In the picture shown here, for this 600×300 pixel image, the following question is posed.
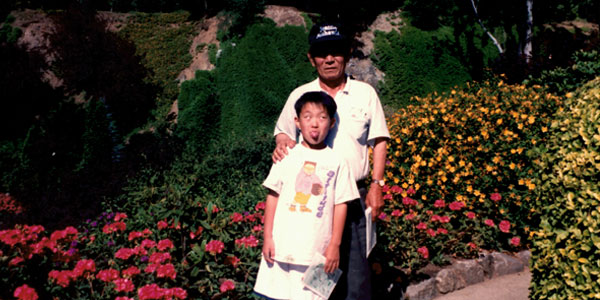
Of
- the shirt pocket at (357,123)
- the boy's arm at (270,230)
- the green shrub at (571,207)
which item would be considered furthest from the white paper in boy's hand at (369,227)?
the green shrub at (571,207)

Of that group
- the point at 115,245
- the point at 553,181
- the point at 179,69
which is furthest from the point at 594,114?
the point at 179,69

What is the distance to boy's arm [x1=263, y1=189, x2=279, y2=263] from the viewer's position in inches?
82.6

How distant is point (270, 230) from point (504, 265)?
3.14 m

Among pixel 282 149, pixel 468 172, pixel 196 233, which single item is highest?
pixel 282 149

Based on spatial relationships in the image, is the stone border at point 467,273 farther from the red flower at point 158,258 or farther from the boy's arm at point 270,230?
the red flower at point 158,258

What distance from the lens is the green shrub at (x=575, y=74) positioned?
800cm

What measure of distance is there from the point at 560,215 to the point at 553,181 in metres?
0.20

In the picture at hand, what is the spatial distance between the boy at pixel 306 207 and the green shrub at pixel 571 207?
1.29 m

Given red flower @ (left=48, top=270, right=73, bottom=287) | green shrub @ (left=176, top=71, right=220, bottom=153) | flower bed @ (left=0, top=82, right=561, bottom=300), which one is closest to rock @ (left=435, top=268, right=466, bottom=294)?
flower bed @ (left=0, top=82, right=561, bottom=300)

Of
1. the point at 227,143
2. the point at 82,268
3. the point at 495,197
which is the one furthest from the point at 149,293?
the point at 227,143

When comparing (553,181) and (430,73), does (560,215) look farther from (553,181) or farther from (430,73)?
(430,73)

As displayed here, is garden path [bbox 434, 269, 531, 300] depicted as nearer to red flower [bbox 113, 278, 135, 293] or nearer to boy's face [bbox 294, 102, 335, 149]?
boy's face [bbox 294, 102, 335, 149]

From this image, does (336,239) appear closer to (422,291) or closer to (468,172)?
(422,291)

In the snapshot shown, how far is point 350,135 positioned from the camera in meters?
2.29
